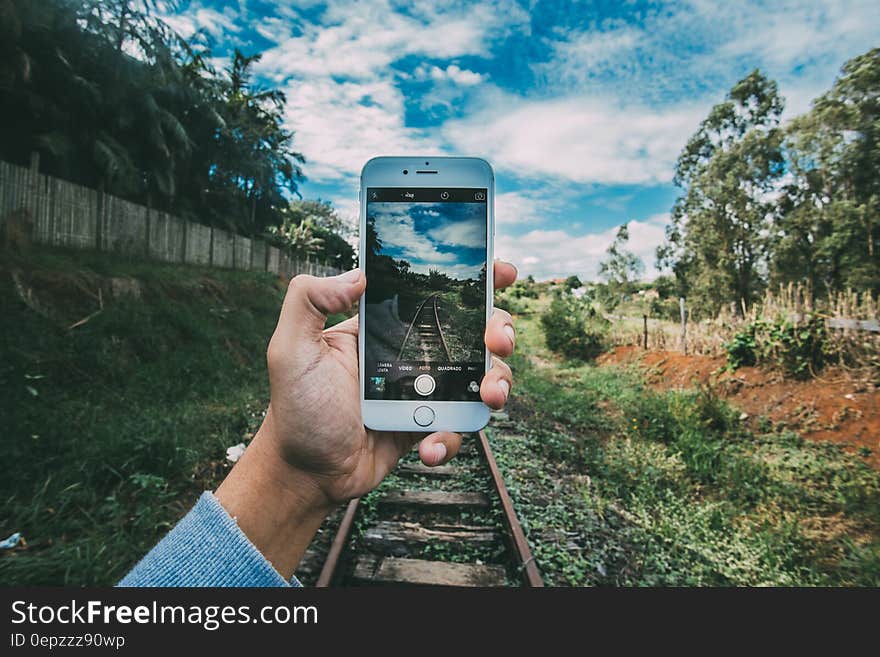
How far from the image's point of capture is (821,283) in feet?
65.8

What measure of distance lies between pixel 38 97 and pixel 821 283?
101 ft

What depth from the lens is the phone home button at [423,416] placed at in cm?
192

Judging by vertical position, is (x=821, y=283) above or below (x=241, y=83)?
below

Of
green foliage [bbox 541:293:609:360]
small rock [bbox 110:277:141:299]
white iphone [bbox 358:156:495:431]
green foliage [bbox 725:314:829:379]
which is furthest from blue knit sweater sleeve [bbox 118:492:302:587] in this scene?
green foliage [bbox 541:293:609:360]

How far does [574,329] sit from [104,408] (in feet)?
41.5

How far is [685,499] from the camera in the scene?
4664mm

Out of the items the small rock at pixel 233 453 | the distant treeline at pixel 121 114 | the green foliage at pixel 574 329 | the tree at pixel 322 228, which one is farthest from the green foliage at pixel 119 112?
the green foliage at pixel 574 329

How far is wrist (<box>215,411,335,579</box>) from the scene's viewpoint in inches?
66.9

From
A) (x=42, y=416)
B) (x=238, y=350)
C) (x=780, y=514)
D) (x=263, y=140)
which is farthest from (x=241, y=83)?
(x=780, y=514)

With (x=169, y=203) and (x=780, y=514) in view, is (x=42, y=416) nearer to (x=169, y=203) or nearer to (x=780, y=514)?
(x=780, y=514)

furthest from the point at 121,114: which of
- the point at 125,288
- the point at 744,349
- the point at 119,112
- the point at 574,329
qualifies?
the point at 744,349

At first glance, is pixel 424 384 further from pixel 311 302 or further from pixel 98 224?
pixel 98 224

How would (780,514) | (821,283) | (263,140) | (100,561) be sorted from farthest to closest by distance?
(263,140), (821,283), (780,514), (100,561)

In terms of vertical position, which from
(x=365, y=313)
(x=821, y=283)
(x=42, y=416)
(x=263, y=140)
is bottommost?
(x=42, y=416)
